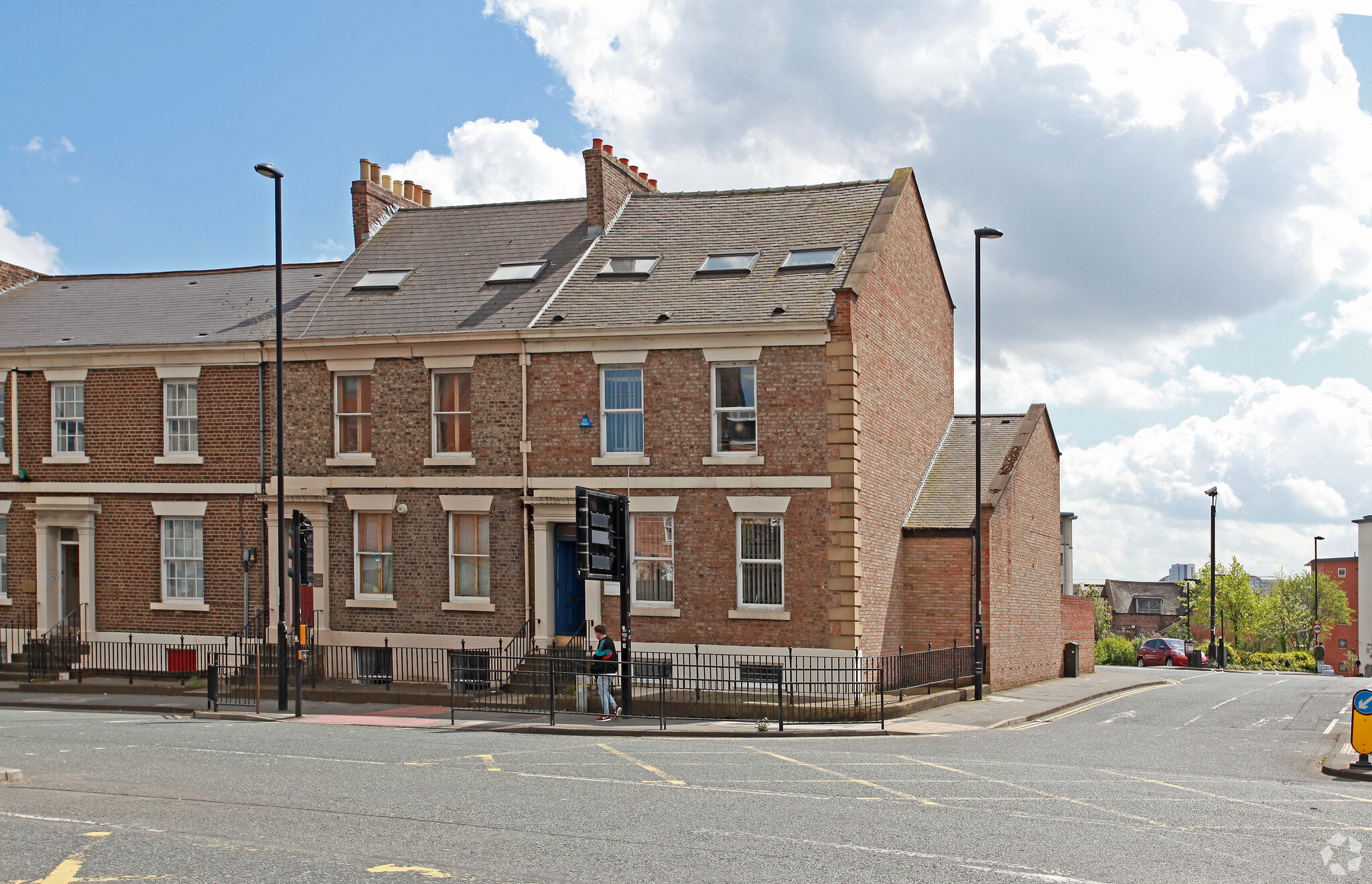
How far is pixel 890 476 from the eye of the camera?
25.4 meters

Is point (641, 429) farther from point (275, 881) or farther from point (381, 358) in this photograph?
point (275, 881)

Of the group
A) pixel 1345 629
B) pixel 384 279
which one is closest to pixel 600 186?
pixel 384 279

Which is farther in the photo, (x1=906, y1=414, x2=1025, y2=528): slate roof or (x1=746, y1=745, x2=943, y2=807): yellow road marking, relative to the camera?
(x1=906, y1=414, x2=1025, y2=528): slate roof

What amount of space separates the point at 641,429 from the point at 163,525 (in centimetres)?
1198

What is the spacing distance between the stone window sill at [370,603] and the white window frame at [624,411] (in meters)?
5.92

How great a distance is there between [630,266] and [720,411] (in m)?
→ 4.73

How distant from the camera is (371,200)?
101 ft

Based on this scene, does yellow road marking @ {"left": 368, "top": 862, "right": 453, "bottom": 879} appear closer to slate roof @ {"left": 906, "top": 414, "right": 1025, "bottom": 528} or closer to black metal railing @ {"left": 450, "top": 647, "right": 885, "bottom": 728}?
black metal railing @ {"left": 450, "top": 647, "right": 885, "bottom": 728}

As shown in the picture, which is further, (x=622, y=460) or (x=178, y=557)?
(x=178, y=557)

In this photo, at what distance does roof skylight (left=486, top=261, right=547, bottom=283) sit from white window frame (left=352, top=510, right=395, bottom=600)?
234 inches

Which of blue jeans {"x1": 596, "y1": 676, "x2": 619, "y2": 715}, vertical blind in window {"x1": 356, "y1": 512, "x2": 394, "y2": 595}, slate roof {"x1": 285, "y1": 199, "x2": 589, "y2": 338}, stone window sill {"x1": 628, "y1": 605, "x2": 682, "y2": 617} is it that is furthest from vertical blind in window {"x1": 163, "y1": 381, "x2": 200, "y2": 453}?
blue jeans {"x1": 596, "y1": 676, "x2": 619, "y2": 715}

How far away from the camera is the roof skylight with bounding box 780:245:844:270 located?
974 inches

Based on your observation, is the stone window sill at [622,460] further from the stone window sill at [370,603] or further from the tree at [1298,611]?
the tree at [1298,611]

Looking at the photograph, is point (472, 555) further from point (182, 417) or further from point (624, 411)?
point (182, 417)
